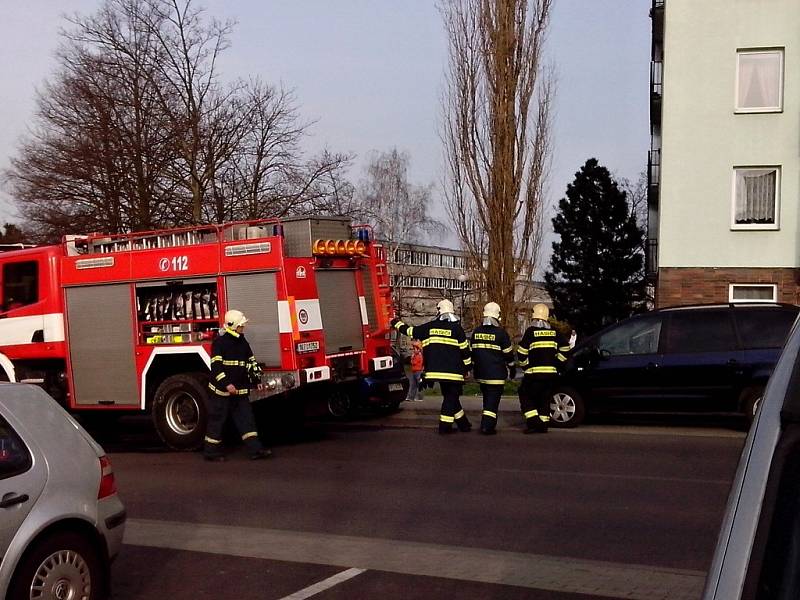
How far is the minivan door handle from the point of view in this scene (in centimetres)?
476

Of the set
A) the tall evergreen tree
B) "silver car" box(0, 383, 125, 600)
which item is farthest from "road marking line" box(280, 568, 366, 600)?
the tall evergreen tree

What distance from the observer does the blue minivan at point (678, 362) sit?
12.7m

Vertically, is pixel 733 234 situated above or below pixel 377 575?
above

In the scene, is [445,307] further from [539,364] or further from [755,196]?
[755,196]

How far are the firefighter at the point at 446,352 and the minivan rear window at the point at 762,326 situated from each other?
12.0 ft

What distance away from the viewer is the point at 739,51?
23.6 meters

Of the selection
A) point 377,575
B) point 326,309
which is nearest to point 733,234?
point 326,309

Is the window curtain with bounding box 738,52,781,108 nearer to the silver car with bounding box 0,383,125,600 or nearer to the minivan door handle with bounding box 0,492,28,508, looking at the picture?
the silver car with bounding box 0,383,125,600

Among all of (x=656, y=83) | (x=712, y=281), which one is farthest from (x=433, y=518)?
(x=656, y=83)

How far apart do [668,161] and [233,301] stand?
1509cm

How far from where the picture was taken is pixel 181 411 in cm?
1268

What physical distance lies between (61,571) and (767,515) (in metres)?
4.11

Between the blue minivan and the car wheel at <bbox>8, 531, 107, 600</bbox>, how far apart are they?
30.4 feet

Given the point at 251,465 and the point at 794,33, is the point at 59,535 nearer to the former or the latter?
the point at 251,465
